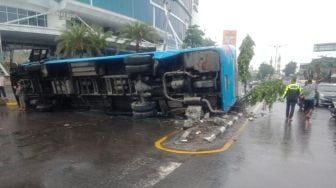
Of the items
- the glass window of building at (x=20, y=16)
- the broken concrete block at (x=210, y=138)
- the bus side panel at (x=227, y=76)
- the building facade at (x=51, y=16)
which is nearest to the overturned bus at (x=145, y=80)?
the bus side panel at (x=227, y=76)

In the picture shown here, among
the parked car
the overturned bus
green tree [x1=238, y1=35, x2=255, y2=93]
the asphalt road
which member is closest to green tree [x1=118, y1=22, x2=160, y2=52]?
green tree [x1=238, y1=35, x2=255, y2=93]

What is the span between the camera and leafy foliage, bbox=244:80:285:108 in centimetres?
1272

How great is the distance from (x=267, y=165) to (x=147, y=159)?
216 cm

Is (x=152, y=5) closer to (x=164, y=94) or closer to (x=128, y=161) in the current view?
(x=164, y=94)

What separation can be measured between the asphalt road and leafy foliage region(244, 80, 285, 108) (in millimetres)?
2925

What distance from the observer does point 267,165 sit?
19.0 ft

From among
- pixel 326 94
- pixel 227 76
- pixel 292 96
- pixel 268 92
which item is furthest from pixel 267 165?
pixel 326 94

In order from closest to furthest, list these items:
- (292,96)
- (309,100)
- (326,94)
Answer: (292,96), (309,100), (326,94)

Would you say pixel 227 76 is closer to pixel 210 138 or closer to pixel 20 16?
pixel 210 138

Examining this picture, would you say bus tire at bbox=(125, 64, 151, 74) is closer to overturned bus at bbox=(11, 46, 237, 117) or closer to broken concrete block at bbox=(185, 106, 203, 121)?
overturned bus at bbox=(11, 46, 237, 117)

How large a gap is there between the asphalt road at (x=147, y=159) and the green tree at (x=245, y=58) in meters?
6.48

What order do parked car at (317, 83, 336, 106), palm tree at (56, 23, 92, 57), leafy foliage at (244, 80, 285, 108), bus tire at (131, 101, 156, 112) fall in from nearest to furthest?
1. bus tire at (131, 101, 156, 112)
2. leafy foliage at (244, 80, 285, 108)
3. parked car at (317, 83, 336, 106)
4. palm tree at (56, 23, 92, 57)

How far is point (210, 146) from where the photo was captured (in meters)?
7.04

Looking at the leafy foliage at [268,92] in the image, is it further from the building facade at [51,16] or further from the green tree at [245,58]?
the building facade at [51,16]
